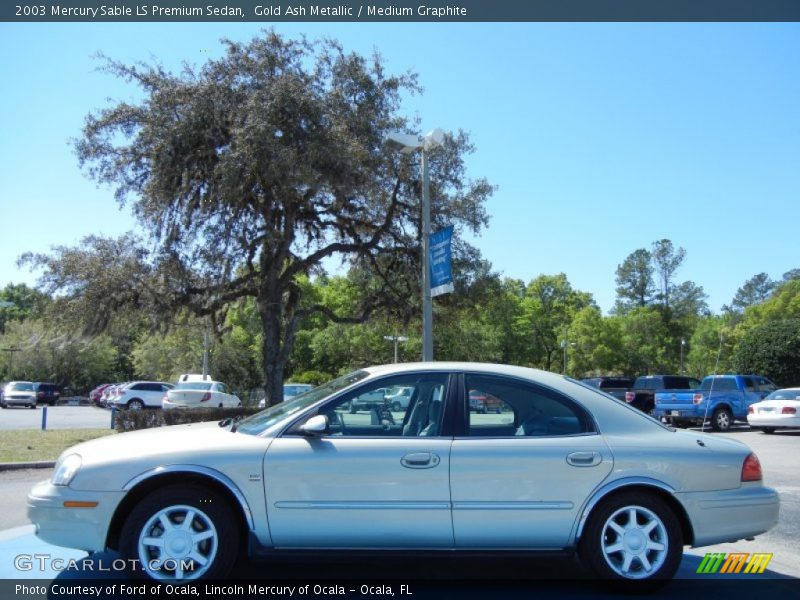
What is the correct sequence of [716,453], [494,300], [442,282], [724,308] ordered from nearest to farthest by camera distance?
[716,453]
[442,282]
[494,300]
[724,308]

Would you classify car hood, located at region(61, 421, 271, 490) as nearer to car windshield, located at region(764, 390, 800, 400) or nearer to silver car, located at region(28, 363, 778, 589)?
silver car, located at region(28, 363, 778, 589)

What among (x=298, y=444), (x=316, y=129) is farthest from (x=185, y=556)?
(x=316, y=129)

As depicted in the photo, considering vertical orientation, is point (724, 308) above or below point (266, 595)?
above

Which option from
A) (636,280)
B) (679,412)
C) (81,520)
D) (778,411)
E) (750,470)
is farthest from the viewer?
(636,280)

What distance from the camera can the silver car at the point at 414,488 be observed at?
4.79 meters

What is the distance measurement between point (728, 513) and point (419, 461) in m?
2.26

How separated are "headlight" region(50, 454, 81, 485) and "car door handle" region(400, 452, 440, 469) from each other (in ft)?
7.19

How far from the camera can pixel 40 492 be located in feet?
16.1

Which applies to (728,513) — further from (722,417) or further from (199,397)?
(199,397)

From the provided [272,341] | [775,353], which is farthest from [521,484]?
[775,353]

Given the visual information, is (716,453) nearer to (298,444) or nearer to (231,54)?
(298,444)

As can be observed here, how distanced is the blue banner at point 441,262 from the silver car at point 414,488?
7.00m

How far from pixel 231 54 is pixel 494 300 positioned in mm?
11291

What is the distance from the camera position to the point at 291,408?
17.7ft
